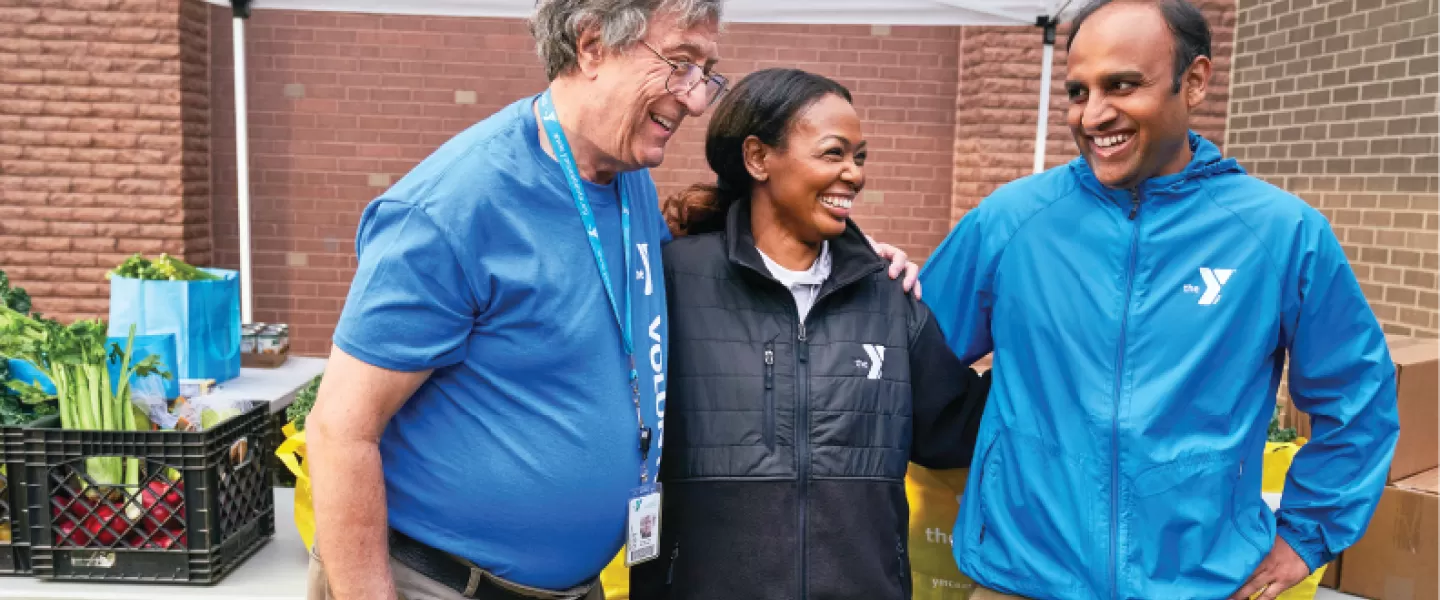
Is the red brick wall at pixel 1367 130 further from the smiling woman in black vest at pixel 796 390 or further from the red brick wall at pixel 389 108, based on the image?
the smiling woman in black vest at pixel 796 390

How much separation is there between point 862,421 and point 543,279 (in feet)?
2.33

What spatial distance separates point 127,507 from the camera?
7.05ft

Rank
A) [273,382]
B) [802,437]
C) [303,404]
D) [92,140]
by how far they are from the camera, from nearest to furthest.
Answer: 1. [802,437]
2. [303,404]
3. [273,382]
4. [92,140]

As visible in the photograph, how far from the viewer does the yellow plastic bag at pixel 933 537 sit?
2334 mm

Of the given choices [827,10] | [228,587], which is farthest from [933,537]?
[827,10]

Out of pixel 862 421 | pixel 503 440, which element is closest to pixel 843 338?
pixel 862 421

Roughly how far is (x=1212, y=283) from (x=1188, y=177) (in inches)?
8.0

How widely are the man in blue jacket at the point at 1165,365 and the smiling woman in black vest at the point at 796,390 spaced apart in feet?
0.61

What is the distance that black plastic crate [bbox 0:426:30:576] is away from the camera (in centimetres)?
212

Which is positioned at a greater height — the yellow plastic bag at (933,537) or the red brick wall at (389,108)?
the red brick wall at (389,108)

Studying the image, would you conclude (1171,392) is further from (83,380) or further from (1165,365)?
(83,380)

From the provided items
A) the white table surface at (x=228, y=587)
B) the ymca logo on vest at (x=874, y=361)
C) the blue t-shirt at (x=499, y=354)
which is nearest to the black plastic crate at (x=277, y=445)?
the white table surface at (x=228, y=587)

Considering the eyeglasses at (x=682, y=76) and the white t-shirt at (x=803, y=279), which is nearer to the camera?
the eyeglasses at (x=682, y=76)

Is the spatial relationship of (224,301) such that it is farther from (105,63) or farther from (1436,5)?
(1436,5)
